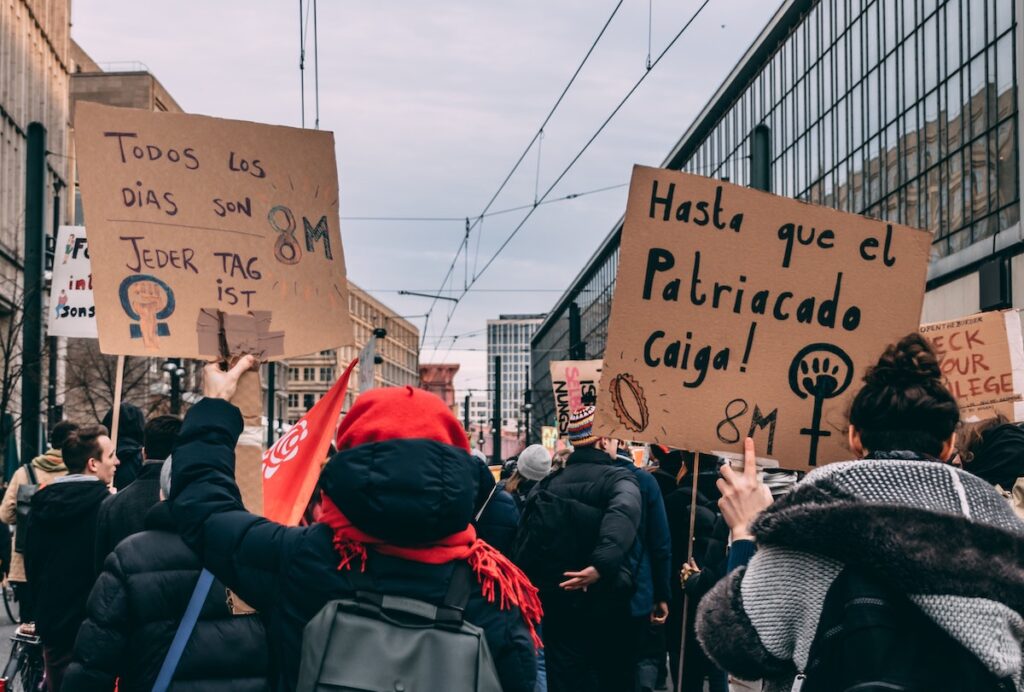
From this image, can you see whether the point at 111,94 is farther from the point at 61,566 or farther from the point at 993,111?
the point at 61,566

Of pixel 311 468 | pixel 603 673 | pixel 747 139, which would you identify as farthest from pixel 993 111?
pixel 311 468

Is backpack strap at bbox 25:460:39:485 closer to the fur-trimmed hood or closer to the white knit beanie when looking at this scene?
the white knit beanie

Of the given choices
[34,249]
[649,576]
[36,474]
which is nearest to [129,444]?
[36,474]

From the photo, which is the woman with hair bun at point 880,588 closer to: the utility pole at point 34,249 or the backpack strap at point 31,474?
the backpack strap at point 31,474

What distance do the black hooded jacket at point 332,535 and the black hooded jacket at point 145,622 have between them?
0.88 metres

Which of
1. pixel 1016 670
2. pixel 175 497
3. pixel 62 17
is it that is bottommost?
pixel 1016 670

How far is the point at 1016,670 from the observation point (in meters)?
2.54

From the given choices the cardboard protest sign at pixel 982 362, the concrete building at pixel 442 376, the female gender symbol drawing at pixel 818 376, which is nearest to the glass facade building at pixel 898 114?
the cardboard protest sign at pixel 982 362

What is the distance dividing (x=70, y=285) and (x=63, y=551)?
A: 3.85 metres

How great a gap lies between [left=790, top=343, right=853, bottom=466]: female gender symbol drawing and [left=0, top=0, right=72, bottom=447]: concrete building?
32.0 m

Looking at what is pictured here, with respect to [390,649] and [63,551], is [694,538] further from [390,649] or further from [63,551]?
[390,649]

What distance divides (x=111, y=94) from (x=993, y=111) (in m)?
48.2

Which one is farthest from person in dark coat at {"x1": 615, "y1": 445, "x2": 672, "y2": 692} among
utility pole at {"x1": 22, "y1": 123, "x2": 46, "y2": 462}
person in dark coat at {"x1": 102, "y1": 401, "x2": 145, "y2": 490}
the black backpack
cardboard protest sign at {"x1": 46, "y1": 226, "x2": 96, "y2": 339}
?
utility pole at {"x1": 22, "y1": 123, "x2": 46, "y2": 462}

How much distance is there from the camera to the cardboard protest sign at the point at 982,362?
23.2 feet
